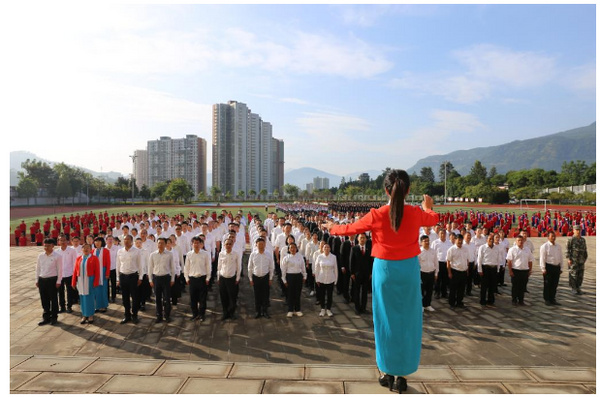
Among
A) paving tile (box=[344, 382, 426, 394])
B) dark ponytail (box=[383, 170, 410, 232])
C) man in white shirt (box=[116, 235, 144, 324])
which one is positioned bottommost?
paving tile (box=[344, 382, 426, 394])

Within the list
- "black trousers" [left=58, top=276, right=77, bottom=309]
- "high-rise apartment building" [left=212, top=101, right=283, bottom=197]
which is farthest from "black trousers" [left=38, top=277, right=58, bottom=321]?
"high-rise apartment building" [left=212, top=101, right=283, bottom=197]

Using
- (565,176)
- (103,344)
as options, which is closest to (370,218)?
(103,344)

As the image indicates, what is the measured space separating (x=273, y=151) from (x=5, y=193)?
408ft

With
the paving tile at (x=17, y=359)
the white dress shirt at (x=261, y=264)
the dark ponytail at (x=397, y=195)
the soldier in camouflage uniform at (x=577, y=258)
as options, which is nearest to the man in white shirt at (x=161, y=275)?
the white dress shirt at (x=261, y=264)

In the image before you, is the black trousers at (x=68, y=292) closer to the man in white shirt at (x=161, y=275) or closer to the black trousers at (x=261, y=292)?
the man in white shirt at (x=161, y=275)

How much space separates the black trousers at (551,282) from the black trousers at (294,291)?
558 centimetres

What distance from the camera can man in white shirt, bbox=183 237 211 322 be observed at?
21.7ft

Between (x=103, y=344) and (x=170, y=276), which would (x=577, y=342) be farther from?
(x=103, y=344)

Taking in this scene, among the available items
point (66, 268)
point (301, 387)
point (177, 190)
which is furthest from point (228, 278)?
point (177, 190)

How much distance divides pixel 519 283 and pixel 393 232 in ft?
20.5

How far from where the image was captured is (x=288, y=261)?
7.02 m

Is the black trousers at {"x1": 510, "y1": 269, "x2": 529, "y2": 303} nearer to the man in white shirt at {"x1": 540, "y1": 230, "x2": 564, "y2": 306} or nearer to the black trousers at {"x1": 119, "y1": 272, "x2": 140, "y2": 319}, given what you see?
the man in white shirt at {"x1": 540, "y1": 230, "x2": 564, "y2": 306}

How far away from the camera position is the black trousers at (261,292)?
267 inches

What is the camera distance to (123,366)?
452 centimetres
